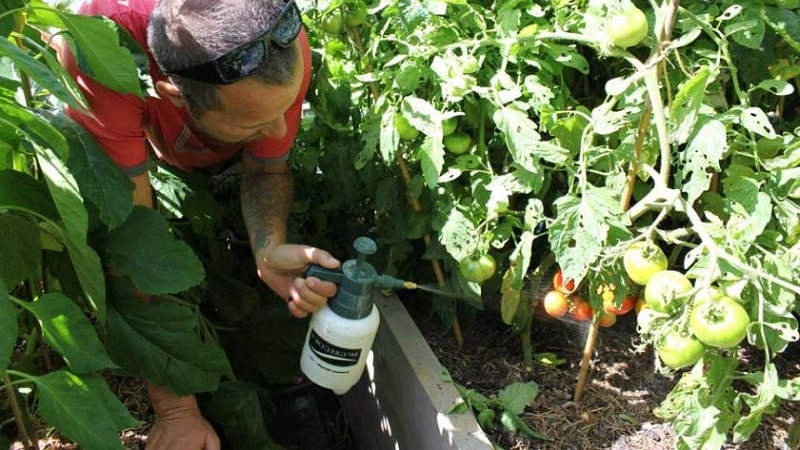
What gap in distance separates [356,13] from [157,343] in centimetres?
79

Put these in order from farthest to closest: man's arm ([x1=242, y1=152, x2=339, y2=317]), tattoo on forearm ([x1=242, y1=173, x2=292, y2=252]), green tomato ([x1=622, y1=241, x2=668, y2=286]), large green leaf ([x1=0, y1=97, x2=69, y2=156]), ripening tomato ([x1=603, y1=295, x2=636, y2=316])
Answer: tattoo on forearm ([x1=242, y1=173, x2=292, y2=252]) → man's arm ([x1=242, y1=152, x2=339, y2=317]) → ripening tomato ([x1=603, y1=295, x2=636, y2=316]) → green tomato ([x1=622, y1=241, x2=668, y2=286]) → large green leaf ([x1=0, y1=97, x2=69, y2=156])

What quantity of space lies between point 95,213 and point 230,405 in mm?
594

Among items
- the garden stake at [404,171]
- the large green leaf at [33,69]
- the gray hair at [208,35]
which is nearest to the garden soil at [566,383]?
the garden stake at [404,171]

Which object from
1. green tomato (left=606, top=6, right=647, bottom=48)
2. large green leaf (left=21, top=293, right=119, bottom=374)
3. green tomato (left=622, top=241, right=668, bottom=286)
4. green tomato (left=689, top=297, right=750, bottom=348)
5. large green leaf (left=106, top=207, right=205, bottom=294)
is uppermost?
green tomato (left=606, top=6, right=647, bottom=48)

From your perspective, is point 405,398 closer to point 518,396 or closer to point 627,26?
point 518,396

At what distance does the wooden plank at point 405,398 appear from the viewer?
1.62m

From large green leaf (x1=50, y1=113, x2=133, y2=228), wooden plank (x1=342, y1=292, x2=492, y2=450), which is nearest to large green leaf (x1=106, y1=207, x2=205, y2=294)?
large green leaf (x1=50, y1=113, x2=133, y2=228)

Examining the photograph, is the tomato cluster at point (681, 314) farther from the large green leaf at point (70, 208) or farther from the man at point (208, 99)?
the large green leaf at point (70, 208)

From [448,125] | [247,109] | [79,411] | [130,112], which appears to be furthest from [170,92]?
[79,411]

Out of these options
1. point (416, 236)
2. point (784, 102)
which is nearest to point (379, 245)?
point (416, 236)

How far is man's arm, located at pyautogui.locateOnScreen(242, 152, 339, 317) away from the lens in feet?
5.34

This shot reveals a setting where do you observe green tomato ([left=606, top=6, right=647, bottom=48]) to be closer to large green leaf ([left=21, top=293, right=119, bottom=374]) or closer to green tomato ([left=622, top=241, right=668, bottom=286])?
green tomato ([left=622, top=241, right=668, bottom=286])

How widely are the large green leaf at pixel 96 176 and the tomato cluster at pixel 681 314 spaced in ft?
2.90

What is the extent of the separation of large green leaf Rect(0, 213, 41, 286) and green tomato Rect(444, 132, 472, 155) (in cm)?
81
